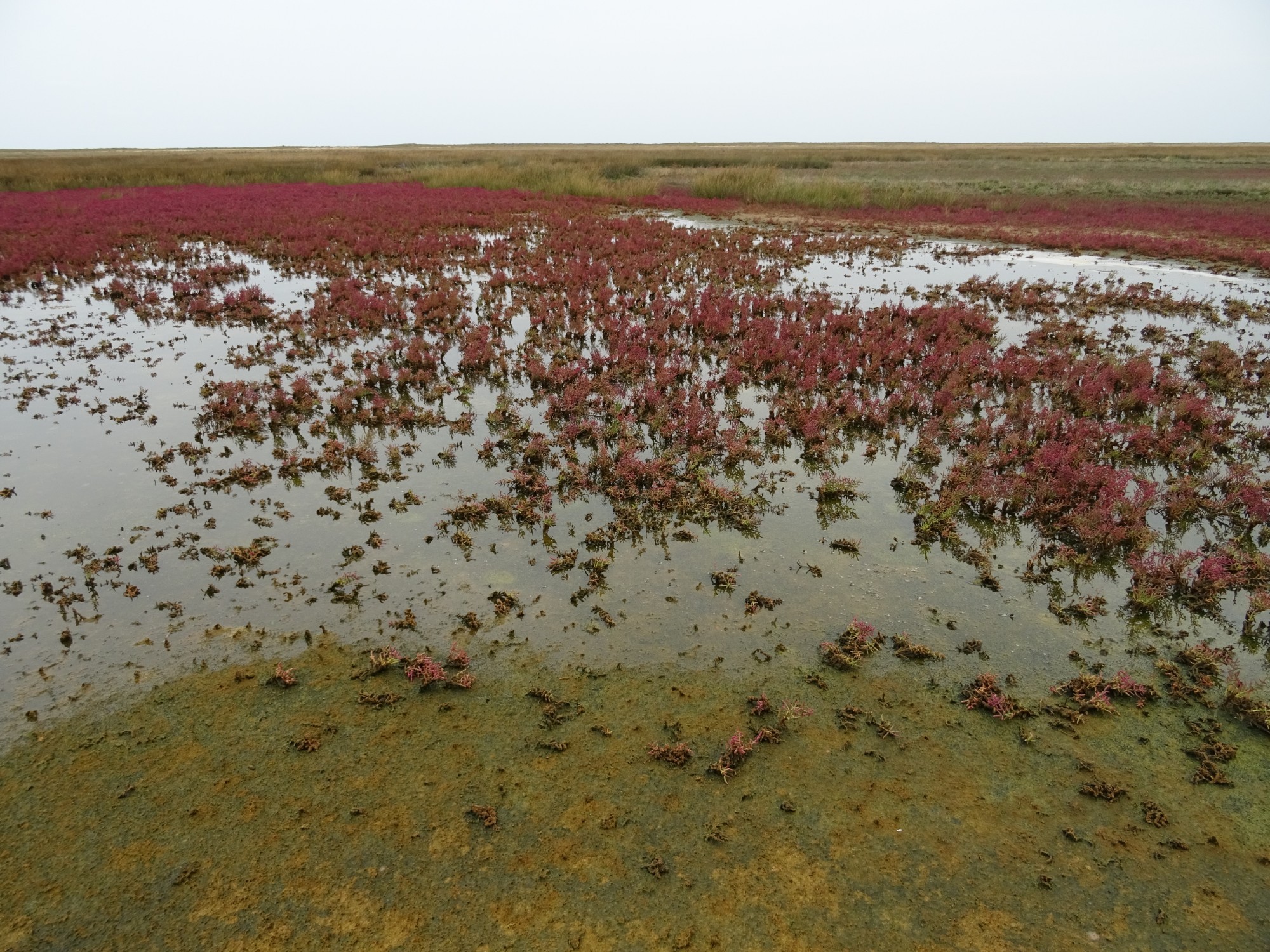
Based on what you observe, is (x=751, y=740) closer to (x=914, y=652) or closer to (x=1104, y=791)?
(x=914, y=652)

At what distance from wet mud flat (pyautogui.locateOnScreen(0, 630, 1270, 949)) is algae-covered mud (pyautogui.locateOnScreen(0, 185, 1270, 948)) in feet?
0.09

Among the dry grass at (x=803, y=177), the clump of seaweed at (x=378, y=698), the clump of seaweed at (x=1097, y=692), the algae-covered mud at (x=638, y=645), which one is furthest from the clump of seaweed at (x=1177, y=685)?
the dry grass at (x=803, y=177)

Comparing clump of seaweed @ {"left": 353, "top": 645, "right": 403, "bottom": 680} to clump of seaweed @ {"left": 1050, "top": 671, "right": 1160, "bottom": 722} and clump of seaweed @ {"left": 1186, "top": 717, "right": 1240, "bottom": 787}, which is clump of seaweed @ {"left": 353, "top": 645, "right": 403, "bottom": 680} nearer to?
clump of seaweed @ {"left": 1050, "top": 671, "right": 1160, "bottom": 722}

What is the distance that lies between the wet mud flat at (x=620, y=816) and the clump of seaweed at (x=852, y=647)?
0.12m

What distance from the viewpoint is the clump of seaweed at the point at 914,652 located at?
6.29 metres

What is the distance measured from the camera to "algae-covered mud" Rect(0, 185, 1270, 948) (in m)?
4.31

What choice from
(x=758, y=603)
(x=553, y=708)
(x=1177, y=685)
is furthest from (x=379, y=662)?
(x=1177, y=685)

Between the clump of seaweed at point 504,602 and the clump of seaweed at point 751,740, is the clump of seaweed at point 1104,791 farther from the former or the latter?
the clump of seaweed at point 504,602

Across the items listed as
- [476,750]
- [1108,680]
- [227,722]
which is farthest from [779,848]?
[227,722]

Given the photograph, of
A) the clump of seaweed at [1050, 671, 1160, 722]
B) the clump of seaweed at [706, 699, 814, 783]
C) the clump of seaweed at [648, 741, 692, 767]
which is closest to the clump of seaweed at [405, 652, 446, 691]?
the clump of seaweed at [648, 741, 692, 767]

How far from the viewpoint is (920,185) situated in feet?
166

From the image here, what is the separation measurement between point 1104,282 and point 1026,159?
237 feet

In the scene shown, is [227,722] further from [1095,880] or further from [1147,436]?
[1147,436]

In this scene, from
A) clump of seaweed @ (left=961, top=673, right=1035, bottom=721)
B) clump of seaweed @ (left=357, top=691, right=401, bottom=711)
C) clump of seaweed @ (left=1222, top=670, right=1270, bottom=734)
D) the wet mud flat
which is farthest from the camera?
clump of seaweed @ (left=357, top=691, right=401, bottom=711)
